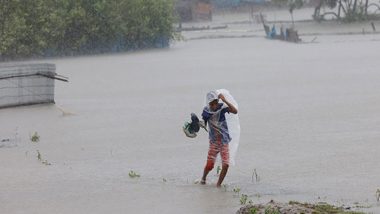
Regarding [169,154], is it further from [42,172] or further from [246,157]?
[42,172]

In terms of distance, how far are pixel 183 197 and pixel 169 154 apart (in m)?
3.36

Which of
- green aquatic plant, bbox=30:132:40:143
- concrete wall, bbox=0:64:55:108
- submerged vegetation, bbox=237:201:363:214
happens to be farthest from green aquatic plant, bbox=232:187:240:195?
concrete wall, bbox=0:64:55:108

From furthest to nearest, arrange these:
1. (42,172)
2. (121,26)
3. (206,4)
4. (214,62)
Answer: (206,4) → (121,26) → (214,62) → (42,172)

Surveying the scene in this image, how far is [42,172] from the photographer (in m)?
12.1

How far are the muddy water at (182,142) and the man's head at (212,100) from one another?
91 cm

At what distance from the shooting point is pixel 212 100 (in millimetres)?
10453

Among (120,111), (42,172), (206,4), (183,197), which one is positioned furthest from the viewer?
(206,4)

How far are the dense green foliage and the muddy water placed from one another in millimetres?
7679

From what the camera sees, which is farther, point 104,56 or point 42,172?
point 104,56

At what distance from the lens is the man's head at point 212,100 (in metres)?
10.4

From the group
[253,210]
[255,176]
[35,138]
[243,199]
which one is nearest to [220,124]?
[255,176]

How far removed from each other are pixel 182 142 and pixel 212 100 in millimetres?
4472

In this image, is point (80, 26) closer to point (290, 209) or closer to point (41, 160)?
point (41, 160)

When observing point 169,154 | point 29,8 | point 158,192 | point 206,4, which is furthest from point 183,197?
point 206,4
